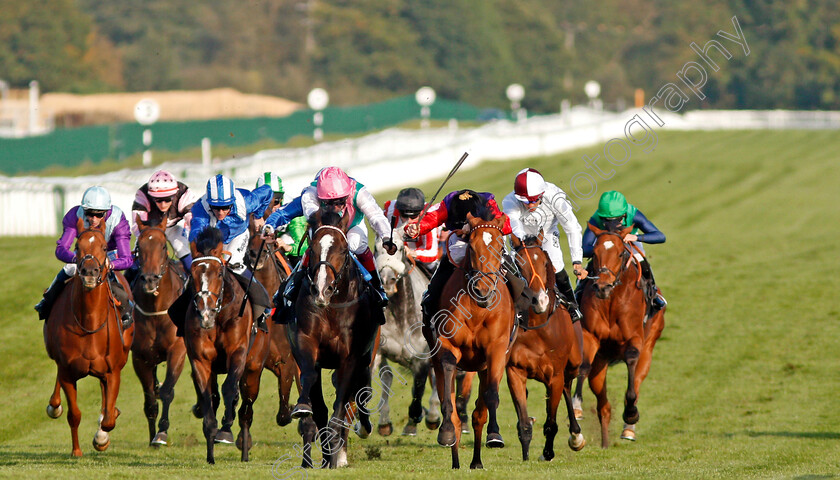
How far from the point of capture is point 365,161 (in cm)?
3056

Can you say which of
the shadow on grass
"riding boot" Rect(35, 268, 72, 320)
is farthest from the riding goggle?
the shadow on grass

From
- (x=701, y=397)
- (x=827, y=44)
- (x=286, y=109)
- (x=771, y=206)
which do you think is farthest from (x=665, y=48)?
(x=701, y=397)

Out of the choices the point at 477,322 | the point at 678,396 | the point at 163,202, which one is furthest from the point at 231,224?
the point at 678,396

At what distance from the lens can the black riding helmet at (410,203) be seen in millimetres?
10617

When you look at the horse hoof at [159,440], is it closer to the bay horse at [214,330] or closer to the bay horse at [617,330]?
the bay horse at [214,330]

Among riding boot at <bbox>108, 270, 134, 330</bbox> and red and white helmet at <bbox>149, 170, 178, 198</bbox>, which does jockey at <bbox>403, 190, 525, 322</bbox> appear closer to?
red and white helmet at <bbox>149, 170, 178, 198</bbox>

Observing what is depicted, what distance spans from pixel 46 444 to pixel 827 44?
233 ft

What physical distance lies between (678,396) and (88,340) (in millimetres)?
7070

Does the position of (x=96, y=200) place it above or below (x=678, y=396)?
above

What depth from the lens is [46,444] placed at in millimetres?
11609

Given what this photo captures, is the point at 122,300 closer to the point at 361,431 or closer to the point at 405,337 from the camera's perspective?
the point at 361,431

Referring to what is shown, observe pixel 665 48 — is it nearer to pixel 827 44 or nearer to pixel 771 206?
pixel 827 44

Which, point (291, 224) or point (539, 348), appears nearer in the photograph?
point (539, 348)

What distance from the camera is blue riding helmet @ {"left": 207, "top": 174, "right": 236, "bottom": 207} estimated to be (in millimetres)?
10039
